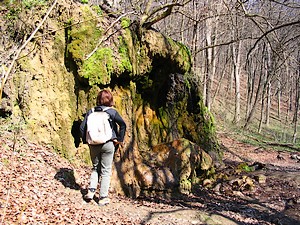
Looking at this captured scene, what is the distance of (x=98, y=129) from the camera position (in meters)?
5.36

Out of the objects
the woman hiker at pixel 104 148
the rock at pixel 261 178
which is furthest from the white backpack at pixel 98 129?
the rock at pixel 261 178

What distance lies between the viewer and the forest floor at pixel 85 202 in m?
4.63

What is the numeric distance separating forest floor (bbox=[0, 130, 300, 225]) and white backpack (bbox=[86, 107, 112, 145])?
1.11 metres

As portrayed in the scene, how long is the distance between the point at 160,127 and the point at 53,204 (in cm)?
665

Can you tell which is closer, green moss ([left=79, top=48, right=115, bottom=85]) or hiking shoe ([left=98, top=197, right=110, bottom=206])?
hiking shoe ([left=98, top=197, right=110, bottom=206])

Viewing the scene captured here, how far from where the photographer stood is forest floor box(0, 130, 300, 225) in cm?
463

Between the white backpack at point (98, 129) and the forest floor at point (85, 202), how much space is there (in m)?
1.11

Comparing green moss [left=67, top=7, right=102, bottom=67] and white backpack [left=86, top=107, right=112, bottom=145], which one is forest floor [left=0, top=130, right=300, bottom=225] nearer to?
white backpack [left=86, top=107, right=112, bottom=145]

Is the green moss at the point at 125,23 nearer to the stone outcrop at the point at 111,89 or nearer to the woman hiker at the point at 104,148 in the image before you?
the stone outcrop at the point at 111,89

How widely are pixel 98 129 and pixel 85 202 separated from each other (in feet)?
4.37

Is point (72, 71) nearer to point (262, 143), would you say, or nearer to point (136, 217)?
point (136, 217)

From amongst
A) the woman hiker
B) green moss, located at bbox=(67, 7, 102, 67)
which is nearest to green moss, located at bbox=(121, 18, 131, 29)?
green moss, located at bbox=(67, 7, 102, 67)

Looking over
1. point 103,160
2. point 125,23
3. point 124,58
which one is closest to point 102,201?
point 103,160

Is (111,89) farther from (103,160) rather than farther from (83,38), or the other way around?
(103,160)
